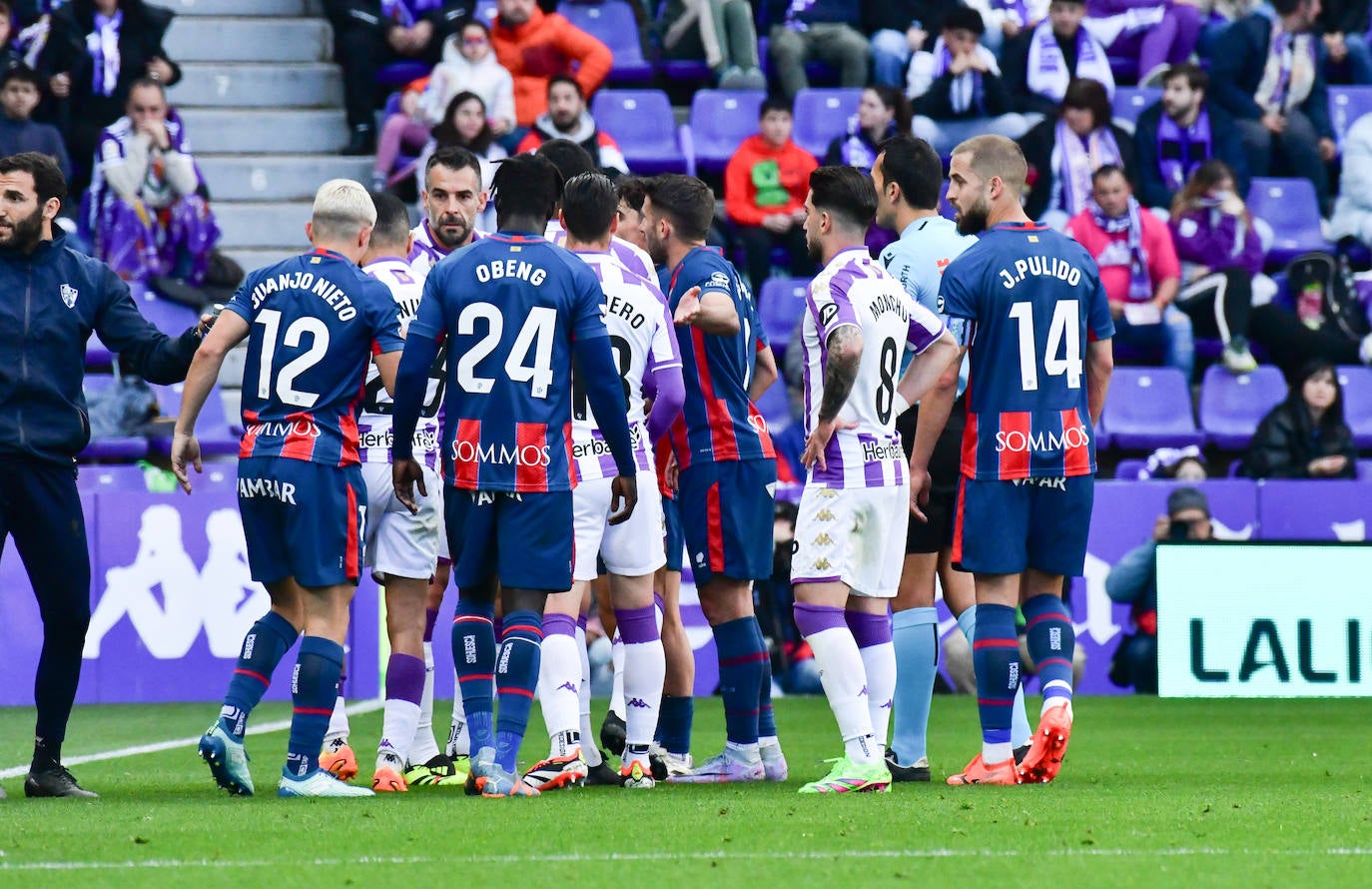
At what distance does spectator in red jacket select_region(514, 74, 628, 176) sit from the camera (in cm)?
Answer: 1446

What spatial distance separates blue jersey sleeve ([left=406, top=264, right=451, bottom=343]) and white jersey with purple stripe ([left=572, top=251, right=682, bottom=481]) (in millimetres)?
610

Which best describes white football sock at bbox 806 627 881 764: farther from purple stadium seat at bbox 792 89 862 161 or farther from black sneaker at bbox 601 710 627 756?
purple stadium seat at bbox 792 89 862 161

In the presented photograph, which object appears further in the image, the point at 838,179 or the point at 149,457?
the point at 149,457

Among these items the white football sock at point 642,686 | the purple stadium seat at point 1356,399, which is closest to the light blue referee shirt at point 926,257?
the white football sock at point 642,686

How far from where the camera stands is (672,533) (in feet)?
26.2

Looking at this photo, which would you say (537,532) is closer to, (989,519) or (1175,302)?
(989,519)

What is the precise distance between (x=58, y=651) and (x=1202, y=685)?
22.7 ft

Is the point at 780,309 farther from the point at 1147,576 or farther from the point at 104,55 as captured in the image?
the point at 104,55

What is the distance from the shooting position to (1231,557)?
1159 centimetres

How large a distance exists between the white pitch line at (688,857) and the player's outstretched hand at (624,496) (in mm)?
1710

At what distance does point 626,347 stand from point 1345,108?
11.6 meters

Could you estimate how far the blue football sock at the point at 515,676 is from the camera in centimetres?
664

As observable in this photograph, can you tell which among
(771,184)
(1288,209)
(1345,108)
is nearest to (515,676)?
(771,184)

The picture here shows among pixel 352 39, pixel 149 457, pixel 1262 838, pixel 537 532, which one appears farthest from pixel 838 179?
pixel 352 39
